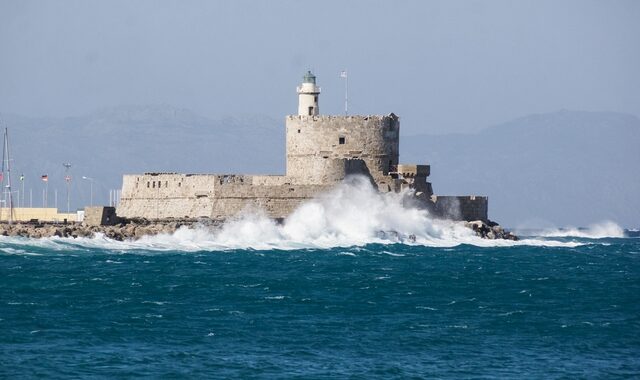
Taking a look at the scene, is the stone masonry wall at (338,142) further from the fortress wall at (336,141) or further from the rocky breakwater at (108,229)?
the rocky breakwater at (108,229)

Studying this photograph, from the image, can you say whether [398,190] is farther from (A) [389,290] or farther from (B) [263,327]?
(B) [263,327]

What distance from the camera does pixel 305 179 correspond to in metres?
63.3

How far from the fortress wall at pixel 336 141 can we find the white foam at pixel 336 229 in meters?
1.86

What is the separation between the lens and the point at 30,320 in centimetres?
3531

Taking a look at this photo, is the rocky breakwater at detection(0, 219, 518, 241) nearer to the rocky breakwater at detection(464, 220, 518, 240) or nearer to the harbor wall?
the harbor wall

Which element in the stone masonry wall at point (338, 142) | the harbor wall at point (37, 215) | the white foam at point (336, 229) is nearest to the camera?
the white foam at point (336, 229)

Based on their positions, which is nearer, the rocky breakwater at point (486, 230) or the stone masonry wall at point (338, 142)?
the stone masonry wall at point (338, 142)

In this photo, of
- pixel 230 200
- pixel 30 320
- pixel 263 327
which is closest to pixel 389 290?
pixel 263 327

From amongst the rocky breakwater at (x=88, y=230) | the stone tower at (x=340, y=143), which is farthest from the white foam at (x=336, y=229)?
the stone tower at (x=340, y=143)

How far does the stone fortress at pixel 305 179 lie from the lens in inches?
2409

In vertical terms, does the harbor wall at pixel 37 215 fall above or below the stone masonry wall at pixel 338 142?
below

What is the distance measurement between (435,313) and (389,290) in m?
4.51

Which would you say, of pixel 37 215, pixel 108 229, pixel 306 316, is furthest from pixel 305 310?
pixel 37 215

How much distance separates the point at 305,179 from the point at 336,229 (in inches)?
119
